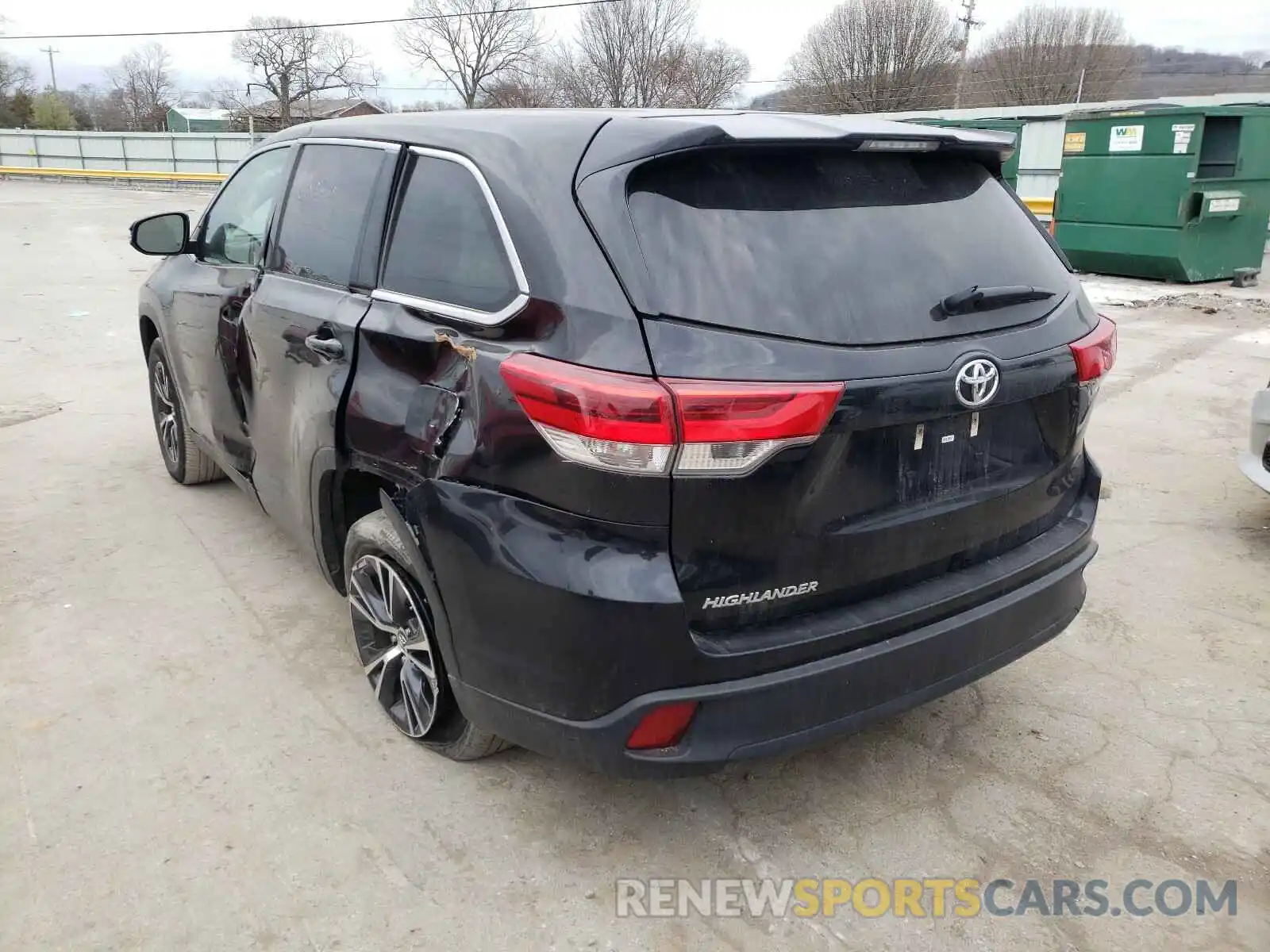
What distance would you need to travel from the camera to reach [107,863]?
8.32ft

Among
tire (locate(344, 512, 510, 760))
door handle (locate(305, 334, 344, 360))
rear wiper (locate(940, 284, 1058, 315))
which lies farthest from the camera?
door handle (locate(305, 334, 344, 360))

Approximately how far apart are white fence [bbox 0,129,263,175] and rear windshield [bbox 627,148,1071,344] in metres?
36.0

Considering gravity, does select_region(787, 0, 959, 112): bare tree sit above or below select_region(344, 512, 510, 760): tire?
above

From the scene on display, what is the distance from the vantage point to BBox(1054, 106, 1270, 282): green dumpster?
484 inches

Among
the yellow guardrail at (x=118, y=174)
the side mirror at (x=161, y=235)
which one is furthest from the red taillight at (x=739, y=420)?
the yellow guardrail at (x=118, y=174)

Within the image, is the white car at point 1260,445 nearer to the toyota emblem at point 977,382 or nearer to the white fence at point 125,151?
the toyota emblem at point 977,382

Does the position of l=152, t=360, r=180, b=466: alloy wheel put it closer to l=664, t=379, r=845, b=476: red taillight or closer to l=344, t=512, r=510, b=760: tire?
l=344, t=512, r=510, b=760: tire

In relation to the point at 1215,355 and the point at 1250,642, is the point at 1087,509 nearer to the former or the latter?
the point at 1250,642

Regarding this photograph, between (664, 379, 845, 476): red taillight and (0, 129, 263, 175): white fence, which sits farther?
(0, 129, 263, 175): white fence

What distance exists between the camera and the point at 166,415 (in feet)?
17.4

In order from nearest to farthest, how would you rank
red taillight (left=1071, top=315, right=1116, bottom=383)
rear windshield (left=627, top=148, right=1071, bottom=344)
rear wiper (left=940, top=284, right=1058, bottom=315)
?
rear windshield (left=627, top=148, right=1071, bottom=344), rear wiper (left=940, top=284, right=1058, bottom=315), red taillight (left=1071, top=315, right=1116, bottom=383)

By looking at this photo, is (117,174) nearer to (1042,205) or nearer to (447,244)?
(1042,205)

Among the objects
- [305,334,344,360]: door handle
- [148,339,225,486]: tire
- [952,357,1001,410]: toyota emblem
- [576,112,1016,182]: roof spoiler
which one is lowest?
[148,339,225,486]: tire

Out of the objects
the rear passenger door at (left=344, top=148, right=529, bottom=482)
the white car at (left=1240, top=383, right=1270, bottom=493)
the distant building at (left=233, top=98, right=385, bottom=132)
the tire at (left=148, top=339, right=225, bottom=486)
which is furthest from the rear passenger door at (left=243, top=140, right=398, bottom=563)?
the distant building at (left=233, top=98, right=385, bottom=132)
